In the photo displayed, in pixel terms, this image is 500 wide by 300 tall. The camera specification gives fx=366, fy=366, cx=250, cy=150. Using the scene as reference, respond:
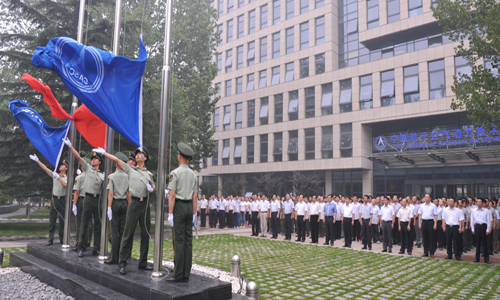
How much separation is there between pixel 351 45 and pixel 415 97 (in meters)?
8.77

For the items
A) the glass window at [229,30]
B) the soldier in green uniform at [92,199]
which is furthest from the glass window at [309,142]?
the soldier in green uniform at [92,199]

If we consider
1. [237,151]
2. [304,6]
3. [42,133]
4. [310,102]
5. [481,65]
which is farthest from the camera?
[237,151]

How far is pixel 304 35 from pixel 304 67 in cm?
348

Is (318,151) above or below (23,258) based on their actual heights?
above

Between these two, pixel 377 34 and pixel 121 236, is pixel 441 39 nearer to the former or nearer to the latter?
pixel 377 34

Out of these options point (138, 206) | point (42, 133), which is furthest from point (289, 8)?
point (138, 206)

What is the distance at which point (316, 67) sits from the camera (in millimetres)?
36406

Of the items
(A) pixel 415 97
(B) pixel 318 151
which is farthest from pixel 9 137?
(A) pixel 415 97

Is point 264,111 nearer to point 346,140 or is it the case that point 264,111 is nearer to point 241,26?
point 346,140

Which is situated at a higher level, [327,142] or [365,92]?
[365,92]

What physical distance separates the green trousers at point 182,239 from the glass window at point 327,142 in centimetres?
2994

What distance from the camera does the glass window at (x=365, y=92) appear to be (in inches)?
1266

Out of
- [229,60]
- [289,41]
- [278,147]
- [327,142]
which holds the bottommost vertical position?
[278,147]

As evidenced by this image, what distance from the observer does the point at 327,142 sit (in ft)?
114
